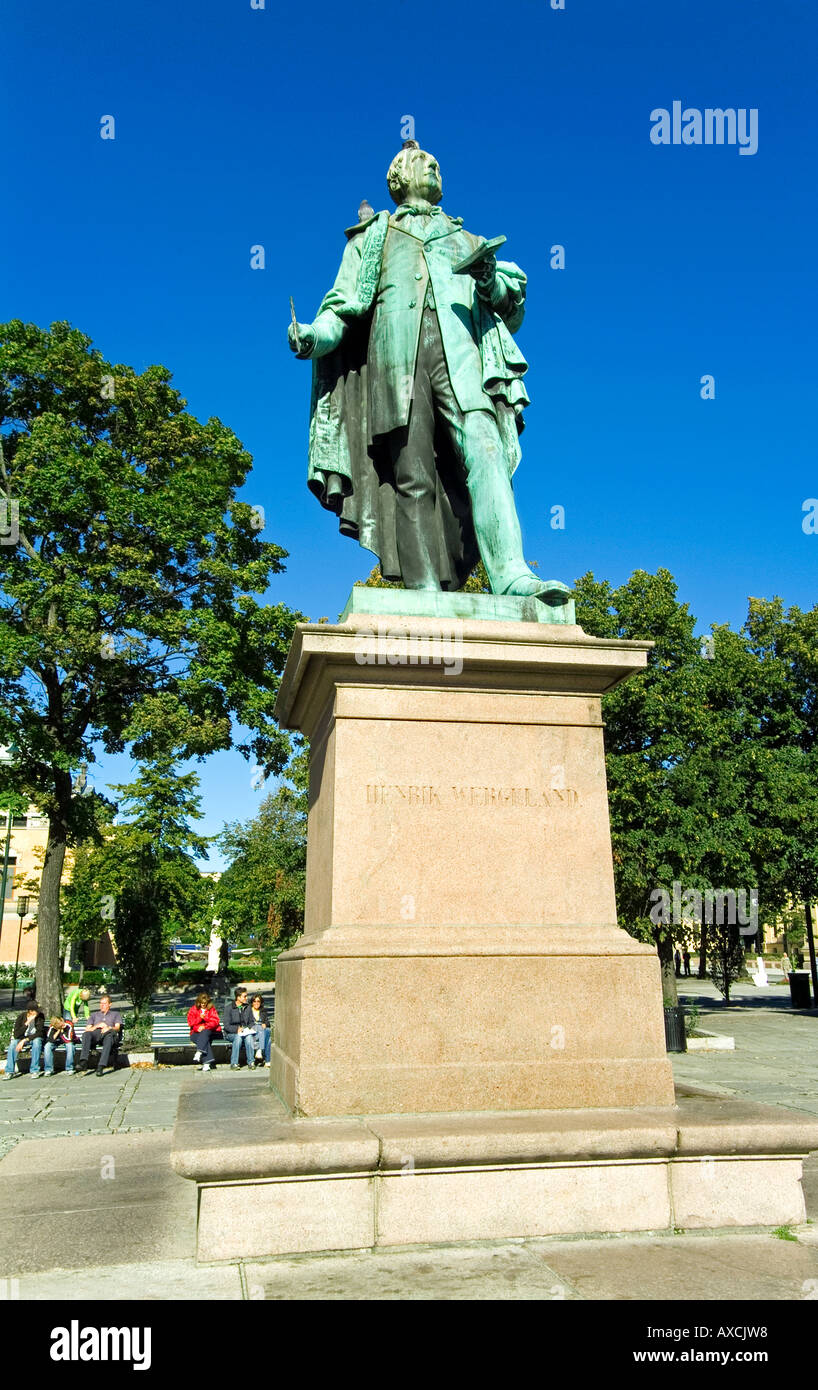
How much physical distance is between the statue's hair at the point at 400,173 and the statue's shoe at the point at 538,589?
10.6 feet

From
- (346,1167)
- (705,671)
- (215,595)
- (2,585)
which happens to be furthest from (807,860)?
(346,1167)

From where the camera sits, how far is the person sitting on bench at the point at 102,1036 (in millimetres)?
18328

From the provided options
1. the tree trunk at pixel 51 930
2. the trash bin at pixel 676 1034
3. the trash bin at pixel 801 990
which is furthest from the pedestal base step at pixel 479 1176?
the trash bin at pixel 801 990

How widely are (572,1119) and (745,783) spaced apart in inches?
989

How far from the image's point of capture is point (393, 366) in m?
6.54

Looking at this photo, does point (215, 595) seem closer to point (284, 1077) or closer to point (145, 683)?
point (145, 683)

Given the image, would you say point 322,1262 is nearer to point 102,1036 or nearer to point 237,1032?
point 237,1032

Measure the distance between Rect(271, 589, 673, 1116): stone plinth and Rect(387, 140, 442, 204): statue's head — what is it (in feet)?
11.3

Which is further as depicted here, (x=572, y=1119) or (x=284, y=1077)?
(x=284, y=1077)

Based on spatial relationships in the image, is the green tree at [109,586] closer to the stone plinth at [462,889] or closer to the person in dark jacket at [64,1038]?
the person in dark jacket at [64,1038]

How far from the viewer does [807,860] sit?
97.8 ft

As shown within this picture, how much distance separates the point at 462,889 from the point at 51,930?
67.2 ft

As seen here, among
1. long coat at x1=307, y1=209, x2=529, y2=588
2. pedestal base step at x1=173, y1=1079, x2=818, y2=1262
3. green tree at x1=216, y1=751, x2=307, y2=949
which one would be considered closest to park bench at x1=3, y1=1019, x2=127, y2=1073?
green tree at x1=216, y1=751, x2=307, y2=949

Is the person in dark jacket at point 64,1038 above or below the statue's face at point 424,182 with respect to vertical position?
below
